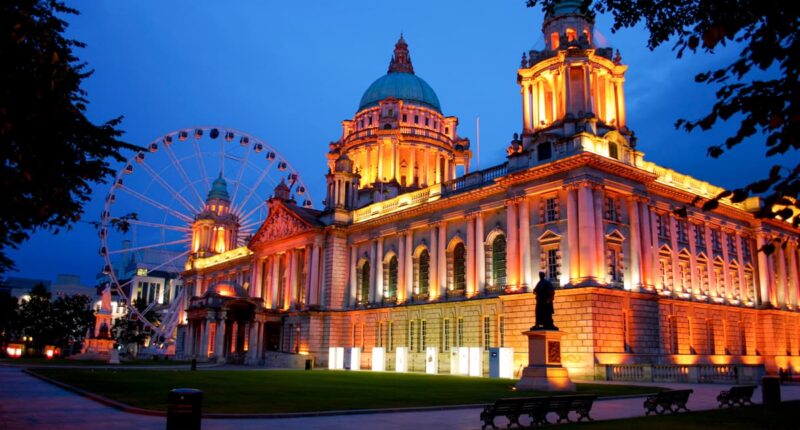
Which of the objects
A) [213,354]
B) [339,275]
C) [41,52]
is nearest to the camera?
[41,52]

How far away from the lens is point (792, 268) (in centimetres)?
5672

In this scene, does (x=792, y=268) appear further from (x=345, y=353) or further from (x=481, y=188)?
(x=345, y=353)

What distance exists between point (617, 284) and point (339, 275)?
94.6 ft

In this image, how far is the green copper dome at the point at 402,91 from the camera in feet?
284

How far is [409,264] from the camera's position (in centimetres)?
5534

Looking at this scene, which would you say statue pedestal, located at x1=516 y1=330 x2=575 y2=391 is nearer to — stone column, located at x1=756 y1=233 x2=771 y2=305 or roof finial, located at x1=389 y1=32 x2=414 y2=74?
stone column, located at x1=756 y1=233 x2=771 y2=305

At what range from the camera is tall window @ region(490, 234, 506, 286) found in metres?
46.8

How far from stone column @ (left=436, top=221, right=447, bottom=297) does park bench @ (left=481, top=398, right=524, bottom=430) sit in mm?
34955

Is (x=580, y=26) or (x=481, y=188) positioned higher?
(x=580, y=26)

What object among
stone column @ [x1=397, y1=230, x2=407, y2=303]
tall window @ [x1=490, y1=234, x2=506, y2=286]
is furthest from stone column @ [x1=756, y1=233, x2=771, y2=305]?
stone column @ [x1=397, y1=230, x2=407, y2=303]

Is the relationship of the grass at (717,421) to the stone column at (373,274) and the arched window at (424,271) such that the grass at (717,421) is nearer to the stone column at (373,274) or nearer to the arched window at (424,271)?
the arched window at (424,271)

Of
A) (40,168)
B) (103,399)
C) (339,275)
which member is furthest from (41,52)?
(339,275)

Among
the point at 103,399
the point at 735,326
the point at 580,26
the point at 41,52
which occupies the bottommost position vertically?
the point at 103,399

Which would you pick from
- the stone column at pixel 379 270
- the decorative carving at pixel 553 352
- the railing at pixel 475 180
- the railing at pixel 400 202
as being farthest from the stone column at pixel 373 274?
the decorative carving at pixel 553 352
